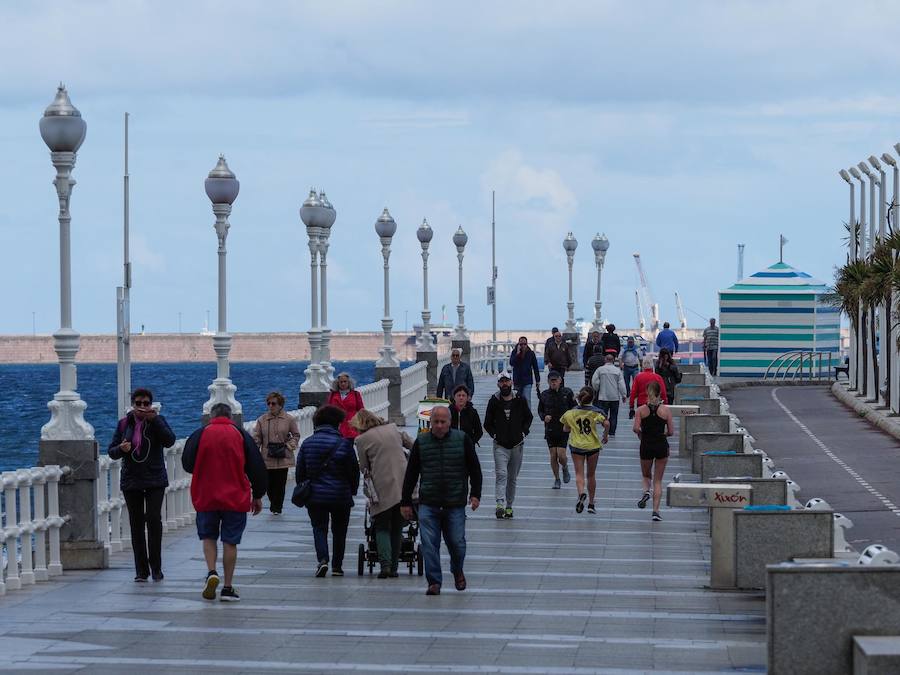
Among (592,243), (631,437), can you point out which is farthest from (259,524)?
(592,243)

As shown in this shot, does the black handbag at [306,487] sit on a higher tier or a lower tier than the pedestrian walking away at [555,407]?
lower

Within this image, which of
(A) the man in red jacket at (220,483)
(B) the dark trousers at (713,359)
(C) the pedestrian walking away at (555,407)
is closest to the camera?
(A) the man in red jacket at (220,483)

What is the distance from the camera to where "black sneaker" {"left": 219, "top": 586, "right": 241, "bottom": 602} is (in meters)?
15.0

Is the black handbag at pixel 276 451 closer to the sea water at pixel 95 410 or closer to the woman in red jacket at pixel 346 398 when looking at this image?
the woman in red jacket at pixel 346 398

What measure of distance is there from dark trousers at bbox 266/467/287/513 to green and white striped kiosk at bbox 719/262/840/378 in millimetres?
45728

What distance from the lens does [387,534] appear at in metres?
16.9

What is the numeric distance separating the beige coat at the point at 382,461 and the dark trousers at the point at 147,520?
1980mm

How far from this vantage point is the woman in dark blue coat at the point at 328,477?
1684cm

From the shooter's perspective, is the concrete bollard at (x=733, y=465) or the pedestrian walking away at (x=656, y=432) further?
the concrete bollard at (x=733, y=465)

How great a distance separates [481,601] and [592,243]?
54.0 metres

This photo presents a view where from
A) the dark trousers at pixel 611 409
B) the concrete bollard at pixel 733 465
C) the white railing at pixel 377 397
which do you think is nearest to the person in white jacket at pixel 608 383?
the dark trousers at pixel 611 409

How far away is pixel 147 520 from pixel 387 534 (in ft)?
7.50

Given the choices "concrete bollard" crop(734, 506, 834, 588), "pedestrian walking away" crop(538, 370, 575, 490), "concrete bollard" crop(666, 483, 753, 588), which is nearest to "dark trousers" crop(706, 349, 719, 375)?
"pedestrian walking away" crop(538, 370, 575, 490)

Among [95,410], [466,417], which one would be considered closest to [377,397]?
[466,417]
